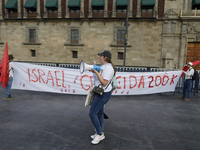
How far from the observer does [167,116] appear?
523cm

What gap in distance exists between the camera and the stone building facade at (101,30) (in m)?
19.8

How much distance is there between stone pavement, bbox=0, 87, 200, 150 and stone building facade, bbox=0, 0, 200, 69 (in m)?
14.9

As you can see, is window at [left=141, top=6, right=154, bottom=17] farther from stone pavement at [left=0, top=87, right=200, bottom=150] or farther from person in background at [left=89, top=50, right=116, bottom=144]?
person in background at [left=89, top=50, right=116, bottom=144]

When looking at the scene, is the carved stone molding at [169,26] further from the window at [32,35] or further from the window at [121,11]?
the window at [32,35]

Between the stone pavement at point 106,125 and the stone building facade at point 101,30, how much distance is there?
14878mm

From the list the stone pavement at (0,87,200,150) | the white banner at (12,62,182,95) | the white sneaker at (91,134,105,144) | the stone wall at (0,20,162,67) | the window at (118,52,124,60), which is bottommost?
the stone pavement at (0,87,200,150)

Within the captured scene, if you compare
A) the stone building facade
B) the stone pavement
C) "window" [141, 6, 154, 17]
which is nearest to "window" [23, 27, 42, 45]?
the stone building facade

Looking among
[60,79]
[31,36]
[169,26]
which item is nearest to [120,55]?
[169,26]

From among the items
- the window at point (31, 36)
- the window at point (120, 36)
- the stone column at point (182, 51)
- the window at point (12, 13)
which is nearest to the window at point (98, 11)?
the window at point (120, 36)

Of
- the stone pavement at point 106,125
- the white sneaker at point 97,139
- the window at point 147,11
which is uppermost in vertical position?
the window at point 147,11

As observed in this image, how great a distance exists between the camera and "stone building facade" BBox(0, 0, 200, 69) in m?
19.8

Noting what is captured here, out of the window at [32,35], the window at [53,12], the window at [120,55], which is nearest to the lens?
the window at [120,55]

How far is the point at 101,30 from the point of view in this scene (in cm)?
2144

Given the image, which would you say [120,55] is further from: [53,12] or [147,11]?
[53,12]
